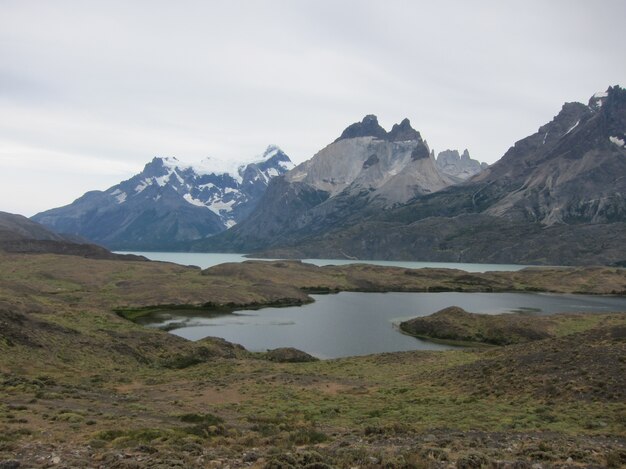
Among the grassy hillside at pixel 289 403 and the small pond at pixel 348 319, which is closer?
the grassy hillside at pixel 289 403

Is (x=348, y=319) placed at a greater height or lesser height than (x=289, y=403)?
lesser

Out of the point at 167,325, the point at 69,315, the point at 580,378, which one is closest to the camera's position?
the point at 580,378

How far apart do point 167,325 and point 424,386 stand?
2536 inches

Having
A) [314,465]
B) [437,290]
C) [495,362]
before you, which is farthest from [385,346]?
[437,290]

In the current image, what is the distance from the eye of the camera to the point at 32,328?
5481 centimetres

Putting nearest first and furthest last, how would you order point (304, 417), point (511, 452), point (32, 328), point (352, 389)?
point (511, 452) < point (304, 417) < point (352, 389) < point (32, 328)

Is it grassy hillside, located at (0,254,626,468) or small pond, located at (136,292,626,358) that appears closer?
grassy hillside, located at (0,254,626,468)

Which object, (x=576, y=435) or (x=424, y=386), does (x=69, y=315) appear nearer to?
(x=424, y=386)

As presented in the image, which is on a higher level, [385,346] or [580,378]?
[580,378]

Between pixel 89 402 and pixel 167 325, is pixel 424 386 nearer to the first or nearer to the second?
pixel 89 402

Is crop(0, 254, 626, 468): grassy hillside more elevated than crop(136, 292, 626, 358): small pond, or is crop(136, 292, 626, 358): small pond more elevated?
crop(0, 254, 626, 468): grassy hillside

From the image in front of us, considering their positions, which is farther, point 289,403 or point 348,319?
point 348,319

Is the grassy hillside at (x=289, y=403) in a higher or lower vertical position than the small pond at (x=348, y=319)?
higher

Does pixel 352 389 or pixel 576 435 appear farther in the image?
pixel 352 389
